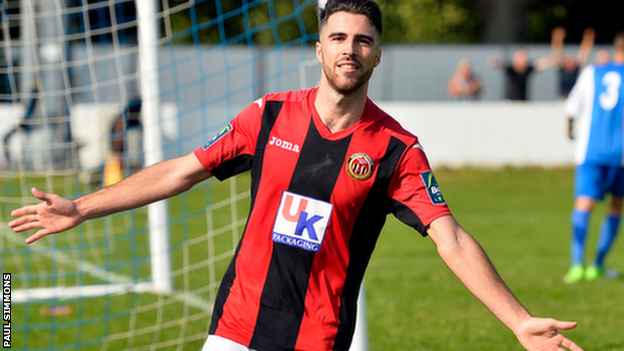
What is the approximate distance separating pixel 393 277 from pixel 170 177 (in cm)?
512

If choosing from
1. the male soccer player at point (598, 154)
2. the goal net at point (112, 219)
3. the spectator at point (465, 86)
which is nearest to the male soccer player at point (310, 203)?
the goal net at point (112, 219)

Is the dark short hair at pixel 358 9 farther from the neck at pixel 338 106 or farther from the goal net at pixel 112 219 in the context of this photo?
the goal net at pixel 112 219

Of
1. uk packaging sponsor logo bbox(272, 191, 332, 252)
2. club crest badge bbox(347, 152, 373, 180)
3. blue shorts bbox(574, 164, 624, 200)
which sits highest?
club crest badge bbox(347, 152, 373, 180)

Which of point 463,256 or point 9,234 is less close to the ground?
point 463,256

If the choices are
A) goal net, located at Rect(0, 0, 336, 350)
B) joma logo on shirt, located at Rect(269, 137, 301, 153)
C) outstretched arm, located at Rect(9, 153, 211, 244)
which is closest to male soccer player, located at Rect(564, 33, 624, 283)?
goal net, located at Rect(0, 0, 336, 350)

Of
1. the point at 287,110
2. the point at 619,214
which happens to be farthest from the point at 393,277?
the point at 287,110

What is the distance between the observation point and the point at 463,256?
3.04 meters

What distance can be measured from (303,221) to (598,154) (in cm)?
555

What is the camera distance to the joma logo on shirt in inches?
128

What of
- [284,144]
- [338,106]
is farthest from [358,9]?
[284,144]

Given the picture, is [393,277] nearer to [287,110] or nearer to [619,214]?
[619,214]

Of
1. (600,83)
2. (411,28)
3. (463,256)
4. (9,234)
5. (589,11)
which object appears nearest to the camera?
(463,256)

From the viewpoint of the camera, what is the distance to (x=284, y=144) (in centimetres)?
328

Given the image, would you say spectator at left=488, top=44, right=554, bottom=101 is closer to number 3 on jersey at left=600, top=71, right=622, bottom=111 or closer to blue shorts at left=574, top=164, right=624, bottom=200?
number 3 on jersey at left=600, top=71, right=622, bottom=111
